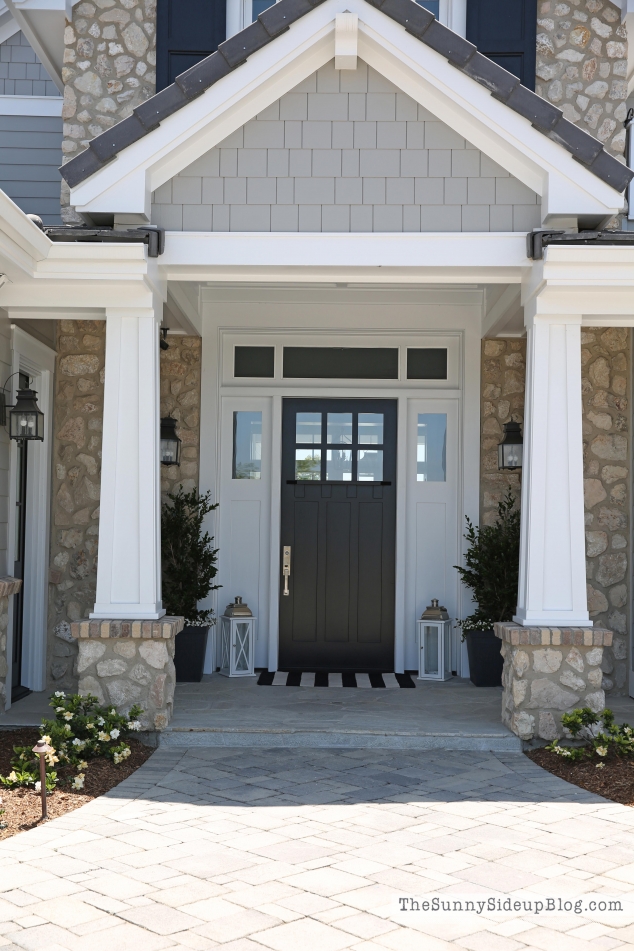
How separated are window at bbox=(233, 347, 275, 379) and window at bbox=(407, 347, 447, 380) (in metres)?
1.17

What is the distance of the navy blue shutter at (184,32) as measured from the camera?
7.14 metres

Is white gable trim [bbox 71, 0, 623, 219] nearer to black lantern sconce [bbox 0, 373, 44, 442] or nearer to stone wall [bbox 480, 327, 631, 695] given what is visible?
black lantern sconce [bbox 0, 373, 44, 442]

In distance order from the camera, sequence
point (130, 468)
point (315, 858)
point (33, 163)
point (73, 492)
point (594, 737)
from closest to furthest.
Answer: point (315, 858) < point (594, 737) < point (130, 468) < point (73, 492) < point (33, 163)

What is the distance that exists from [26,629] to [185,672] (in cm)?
126

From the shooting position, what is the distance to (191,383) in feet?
25.3

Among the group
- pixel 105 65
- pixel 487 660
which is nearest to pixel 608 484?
pixel 487 660

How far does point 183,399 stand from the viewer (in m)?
7.73

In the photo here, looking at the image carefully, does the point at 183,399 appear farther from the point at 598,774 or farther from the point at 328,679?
the point at 598,774

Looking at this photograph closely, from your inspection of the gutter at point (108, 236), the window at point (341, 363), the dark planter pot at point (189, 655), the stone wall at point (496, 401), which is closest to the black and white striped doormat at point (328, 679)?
the dark planter pot at point (189, 655)

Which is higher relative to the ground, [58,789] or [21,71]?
[21,71]

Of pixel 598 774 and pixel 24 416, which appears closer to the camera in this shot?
pixel 598 774

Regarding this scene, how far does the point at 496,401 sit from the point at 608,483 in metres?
1.12

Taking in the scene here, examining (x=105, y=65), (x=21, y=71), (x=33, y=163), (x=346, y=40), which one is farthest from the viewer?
(x=21, y=71)

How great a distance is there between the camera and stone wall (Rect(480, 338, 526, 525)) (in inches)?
300
